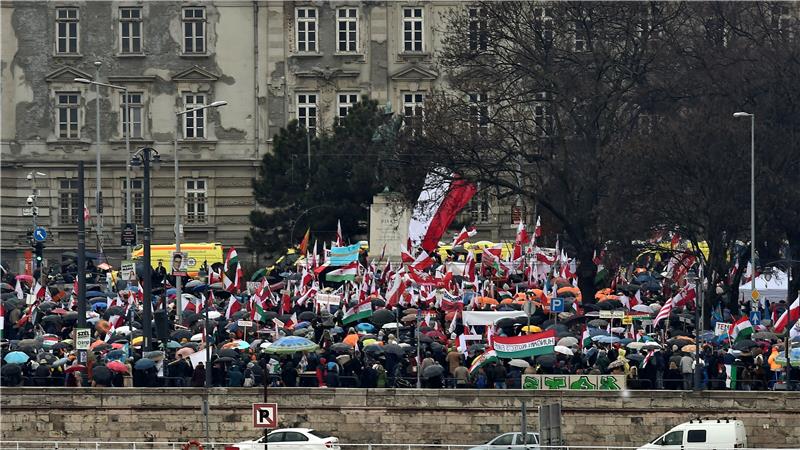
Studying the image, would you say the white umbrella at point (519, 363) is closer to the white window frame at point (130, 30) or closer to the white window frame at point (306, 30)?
the white window frame at point (306, 30)

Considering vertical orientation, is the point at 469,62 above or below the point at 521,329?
above

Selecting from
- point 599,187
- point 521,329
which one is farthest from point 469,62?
point 521,329

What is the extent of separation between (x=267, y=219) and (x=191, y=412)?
4336 cm

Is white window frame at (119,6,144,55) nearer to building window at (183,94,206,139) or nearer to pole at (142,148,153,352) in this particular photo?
building window at (183,94,206,139)

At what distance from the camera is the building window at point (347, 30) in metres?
117

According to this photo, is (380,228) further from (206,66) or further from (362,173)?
(206,66)

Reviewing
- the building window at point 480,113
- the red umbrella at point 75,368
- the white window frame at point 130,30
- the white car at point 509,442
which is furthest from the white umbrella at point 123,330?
the white window frame at point 130,30

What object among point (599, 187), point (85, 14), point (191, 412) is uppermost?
point (85, 14)

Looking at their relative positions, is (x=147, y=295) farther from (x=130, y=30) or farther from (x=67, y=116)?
(x=130, y=30)

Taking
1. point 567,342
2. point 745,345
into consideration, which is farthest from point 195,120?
point 745,345

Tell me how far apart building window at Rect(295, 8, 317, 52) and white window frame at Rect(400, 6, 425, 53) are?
407 cm

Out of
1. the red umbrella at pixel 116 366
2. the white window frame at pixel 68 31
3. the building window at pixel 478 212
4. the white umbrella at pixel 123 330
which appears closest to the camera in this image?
the red umbrella at pixel 116 366

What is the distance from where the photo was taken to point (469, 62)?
86.6m

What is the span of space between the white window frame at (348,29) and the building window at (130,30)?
922 cm
